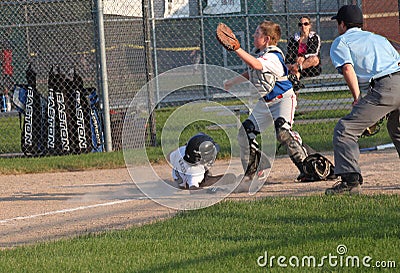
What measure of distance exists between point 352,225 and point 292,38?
8.49 metres

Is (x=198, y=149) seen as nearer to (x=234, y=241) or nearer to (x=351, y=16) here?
(x=351, y=16)

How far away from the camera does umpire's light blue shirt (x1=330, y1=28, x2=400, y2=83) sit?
7.64 m

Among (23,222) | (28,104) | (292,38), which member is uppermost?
(292,38)

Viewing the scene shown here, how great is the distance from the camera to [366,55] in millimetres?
7652

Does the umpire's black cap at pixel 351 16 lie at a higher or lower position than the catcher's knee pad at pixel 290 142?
higher

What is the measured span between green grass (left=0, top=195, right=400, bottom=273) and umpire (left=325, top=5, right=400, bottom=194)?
0.44 metres

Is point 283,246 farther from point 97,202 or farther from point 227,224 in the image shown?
point 97,202

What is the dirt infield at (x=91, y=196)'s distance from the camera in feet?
24.1

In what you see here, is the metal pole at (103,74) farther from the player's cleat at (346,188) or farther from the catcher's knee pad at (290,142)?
the player's cleat at (346,188)

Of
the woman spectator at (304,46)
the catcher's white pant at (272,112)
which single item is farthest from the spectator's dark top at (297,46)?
the catcher's white pant at (272,112)

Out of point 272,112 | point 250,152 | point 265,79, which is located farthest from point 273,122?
point 265,79

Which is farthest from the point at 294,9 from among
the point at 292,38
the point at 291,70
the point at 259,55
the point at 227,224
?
the point at 227,224

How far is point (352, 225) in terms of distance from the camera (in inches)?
247

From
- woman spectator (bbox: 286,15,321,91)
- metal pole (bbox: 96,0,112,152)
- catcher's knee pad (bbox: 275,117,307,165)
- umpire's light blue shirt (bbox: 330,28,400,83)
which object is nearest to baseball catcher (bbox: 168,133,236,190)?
catcher's knee pad (bbox: 275,117,307,165)
